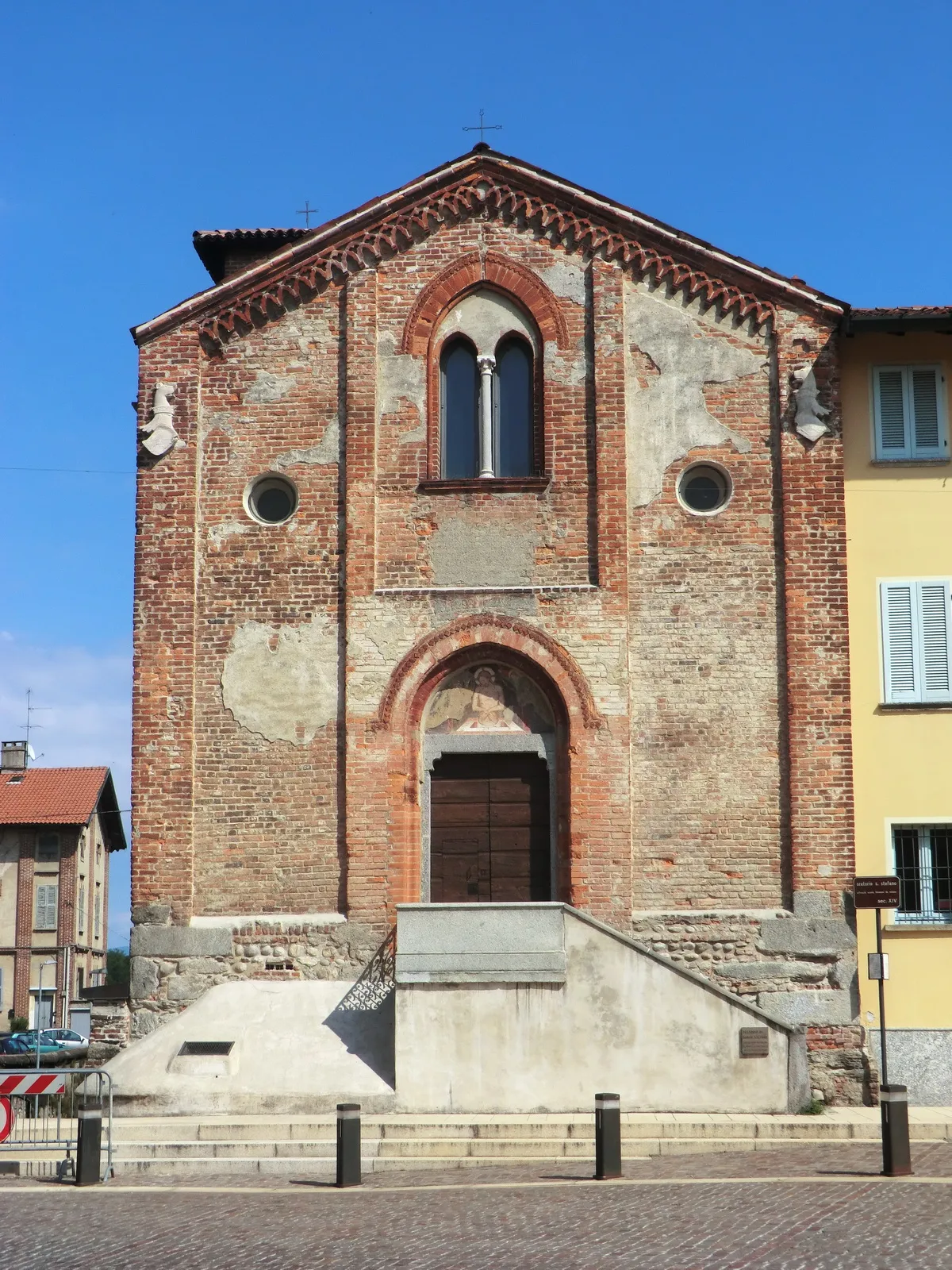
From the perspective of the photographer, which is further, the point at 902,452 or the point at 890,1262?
the point at 902,452

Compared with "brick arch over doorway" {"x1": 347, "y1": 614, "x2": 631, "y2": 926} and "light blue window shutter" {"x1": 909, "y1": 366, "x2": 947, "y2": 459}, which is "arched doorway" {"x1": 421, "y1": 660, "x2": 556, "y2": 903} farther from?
"light blue window shutter" {"x1": 909, "y1": 366, "x2": 947, "y2": 459}

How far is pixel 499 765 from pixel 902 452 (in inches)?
241

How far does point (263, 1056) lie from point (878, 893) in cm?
692

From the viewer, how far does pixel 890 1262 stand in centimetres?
998

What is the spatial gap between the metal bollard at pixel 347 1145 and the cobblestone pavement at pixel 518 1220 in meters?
0.18

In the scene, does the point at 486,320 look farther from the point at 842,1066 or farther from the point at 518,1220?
the point at 518,1220

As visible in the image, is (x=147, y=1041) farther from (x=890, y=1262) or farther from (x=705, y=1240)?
(x=890, y=1262)

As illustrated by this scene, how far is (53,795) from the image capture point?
180 feet

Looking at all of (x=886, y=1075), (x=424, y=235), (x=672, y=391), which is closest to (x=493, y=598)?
(x=672, y=391)

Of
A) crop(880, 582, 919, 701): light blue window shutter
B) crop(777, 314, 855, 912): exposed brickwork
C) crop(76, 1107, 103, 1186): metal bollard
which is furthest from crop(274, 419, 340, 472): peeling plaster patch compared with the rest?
crop(76, 1107, 103, 1186): metal bollard

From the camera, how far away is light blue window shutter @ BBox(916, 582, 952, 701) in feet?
61.7

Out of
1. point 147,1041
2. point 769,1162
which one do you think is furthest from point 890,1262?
point 147,1041

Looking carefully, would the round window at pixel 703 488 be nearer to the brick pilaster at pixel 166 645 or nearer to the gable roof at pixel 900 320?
the gable roof at pixel 900 320

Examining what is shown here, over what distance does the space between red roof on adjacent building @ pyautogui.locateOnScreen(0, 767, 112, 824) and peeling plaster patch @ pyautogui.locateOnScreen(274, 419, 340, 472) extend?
35600 mm
